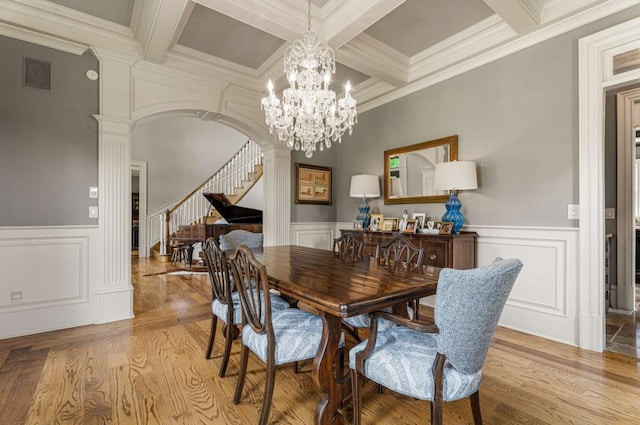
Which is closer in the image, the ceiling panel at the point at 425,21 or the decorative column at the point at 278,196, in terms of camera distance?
the ceiling panel at the point at 425,21

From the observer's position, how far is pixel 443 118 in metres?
3.53

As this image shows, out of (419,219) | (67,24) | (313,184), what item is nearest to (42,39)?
(67,24)

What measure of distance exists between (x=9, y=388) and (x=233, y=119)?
10.6 feet

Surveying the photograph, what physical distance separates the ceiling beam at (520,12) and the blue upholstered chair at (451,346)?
2271mm

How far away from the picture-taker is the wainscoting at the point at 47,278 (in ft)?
9.02

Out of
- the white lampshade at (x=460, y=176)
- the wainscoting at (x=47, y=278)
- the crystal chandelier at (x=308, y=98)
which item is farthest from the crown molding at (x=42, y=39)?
the white lampshade at (x=460, y=176)

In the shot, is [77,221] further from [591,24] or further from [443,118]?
[591,24]

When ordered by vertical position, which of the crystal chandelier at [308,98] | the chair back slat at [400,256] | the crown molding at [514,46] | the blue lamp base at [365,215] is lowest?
the chair back slat at [400,256]

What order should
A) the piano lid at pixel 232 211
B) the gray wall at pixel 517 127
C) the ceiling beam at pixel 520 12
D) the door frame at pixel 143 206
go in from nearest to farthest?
1. the ceiling beam at pixel 520 12
2. the gray wall at pixel 517 127
3. the piano lid at pixel 232 211
4. the door frame at pixel 143 206

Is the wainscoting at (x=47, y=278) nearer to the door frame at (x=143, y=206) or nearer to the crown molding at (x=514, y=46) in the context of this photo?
the crown molding at (x=514, y=46)

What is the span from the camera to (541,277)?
280cm

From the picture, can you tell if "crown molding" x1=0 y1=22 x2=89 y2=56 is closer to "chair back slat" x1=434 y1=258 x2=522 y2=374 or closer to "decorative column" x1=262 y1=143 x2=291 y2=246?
"decorative column" x1=262 y1=143 x2=291 y2=246

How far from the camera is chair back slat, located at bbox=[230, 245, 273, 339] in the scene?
1477mm

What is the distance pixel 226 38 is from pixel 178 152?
5771 millimetres
